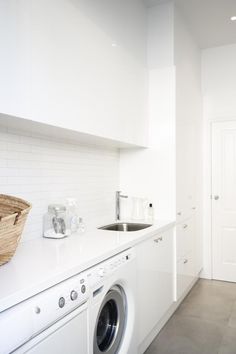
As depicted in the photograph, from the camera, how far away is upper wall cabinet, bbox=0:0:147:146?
56.1 inches

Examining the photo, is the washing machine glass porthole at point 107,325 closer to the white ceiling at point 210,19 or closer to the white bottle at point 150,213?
the white bottle at point 150,213

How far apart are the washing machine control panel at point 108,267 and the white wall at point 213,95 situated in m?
2.26

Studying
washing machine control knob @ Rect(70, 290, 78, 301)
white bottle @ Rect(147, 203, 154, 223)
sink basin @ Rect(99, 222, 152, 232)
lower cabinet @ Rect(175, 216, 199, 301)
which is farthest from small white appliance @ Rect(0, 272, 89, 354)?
lower cabinet @ Rect(175, 216, 199, 301)

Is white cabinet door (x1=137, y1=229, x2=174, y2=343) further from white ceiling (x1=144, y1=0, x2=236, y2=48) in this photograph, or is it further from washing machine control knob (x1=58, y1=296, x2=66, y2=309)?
white ceiling (x1=144, y1=0, x2=236, y2=48)

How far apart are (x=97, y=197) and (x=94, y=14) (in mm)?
1425

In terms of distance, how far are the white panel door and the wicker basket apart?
2906mm

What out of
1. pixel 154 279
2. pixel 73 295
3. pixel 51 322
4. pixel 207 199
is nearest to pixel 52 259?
pixel 73 295

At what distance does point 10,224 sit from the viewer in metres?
1.30

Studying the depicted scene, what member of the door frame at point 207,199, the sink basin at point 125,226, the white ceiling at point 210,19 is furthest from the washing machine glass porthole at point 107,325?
the white ceiling at point 210,19

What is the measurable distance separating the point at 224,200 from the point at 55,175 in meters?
2.41

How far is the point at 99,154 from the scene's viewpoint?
2797mm

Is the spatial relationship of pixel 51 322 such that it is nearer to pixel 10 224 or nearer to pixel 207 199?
pixel 10 224

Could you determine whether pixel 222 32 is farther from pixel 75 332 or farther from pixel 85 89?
pixel 75 332

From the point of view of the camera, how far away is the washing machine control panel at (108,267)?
1.48 m
